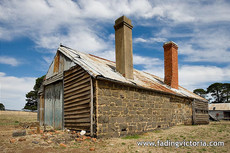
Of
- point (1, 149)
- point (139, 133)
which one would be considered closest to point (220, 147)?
point (139, 133)

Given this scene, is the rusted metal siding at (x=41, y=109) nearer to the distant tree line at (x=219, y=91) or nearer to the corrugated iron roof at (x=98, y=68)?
the corrugated iron roof at (x=98, y=68)

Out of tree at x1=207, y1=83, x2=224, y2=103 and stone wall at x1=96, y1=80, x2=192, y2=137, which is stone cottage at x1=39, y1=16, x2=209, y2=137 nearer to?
stone wall at x1=96, y1=80, x2=192, y2=137

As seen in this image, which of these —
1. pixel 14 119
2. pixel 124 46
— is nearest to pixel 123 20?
pixel 124 46

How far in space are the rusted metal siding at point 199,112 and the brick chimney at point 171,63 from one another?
2.68 metres

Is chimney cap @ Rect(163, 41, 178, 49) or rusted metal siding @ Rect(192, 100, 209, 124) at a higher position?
chimney cap @ Rect(163, 41, 178, 49)

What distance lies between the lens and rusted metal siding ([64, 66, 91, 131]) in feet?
24.0

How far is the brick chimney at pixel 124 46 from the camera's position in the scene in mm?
9312

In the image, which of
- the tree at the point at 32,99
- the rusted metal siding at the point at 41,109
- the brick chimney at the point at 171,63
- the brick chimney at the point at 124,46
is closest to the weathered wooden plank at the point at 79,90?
the brick chimney at the point at 124,46

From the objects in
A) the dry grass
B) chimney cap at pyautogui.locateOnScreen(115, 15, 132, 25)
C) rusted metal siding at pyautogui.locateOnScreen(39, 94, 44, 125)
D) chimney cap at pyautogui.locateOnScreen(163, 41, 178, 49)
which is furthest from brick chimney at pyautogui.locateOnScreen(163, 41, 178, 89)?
the dry grass

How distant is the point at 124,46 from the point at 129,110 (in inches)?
133

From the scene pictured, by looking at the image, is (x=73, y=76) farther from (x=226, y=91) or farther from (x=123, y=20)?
(x=226, y=91)

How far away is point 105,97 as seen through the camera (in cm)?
725

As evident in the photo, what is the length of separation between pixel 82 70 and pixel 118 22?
3.85m

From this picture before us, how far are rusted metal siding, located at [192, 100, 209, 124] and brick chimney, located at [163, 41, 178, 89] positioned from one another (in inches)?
106
